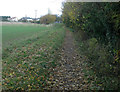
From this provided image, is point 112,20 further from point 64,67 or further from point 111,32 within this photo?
point 64,67

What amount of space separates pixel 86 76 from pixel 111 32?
8.03 feet

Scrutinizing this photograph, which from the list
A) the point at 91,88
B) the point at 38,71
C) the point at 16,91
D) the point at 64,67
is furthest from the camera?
the point at 64,67

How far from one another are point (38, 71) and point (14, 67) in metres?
1.47

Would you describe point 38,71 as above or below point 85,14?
below

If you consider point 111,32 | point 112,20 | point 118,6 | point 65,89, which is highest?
point 118,6

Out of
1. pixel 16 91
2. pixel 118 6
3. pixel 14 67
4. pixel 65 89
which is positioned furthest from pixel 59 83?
pixel 118 6

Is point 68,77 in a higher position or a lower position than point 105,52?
lower

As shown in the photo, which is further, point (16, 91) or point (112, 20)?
point (112, 20)

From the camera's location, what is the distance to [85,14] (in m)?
9.46

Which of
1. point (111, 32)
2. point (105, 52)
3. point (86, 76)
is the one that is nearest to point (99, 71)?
point (86, 76)

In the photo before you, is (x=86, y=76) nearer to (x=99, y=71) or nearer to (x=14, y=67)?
(x=99, y=71)

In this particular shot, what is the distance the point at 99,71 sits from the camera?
6652mm

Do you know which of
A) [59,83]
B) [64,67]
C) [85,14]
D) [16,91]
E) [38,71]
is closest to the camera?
[16,91]

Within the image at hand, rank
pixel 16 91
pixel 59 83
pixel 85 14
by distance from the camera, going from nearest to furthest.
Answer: pixel 16 91
pixel 59 83
pixel 85 14
